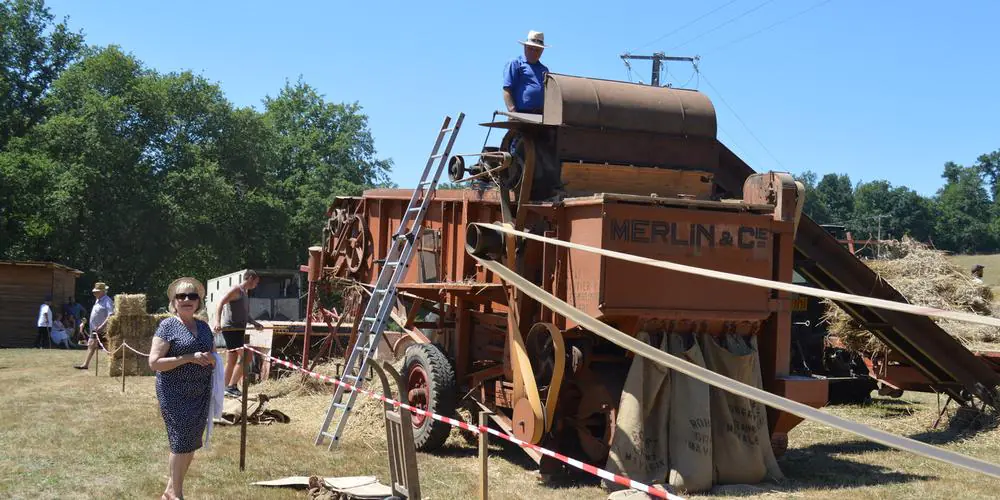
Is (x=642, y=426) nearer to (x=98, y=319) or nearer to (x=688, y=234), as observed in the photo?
(x=688, y=234)

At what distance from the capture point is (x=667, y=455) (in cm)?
745

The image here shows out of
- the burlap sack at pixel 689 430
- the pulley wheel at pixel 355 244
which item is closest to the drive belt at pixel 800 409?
the burlap sack at pixel 689 430

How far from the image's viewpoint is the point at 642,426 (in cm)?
733

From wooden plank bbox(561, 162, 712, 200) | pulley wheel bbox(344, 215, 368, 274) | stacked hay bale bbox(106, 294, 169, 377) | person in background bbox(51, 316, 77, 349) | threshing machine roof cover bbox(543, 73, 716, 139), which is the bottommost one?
person in background bbox(51, 316, 77, 349)

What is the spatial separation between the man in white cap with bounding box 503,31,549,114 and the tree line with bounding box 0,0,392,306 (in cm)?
3207

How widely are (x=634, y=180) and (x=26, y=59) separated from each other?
43.7m

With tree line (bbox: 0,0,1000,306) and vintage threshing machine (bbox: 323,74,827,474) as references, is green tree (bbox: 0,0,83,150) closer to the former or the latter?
tree line (bbox: 0,0,1000,306)

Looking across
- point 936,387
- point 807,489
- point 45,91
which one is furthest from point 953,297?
point 45,91

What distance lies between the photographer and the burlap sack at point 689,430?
7266 mm

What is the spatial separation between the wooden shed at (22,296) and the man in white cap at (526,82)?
77.9ft

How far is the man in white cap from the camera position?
30.2ft

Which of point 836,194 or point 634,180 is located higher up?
point 836,194

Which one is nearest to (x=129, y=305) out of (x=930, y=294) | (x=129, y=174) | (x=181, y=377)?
(x=181, y=377)

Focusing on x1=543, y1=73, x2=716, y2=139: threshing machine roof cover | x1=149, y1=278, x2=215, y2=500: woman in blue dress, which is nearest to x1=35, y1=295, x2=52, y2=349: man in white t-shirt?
x1=543, y1=73, x2=716, y2=139: threshing machine roof cover
